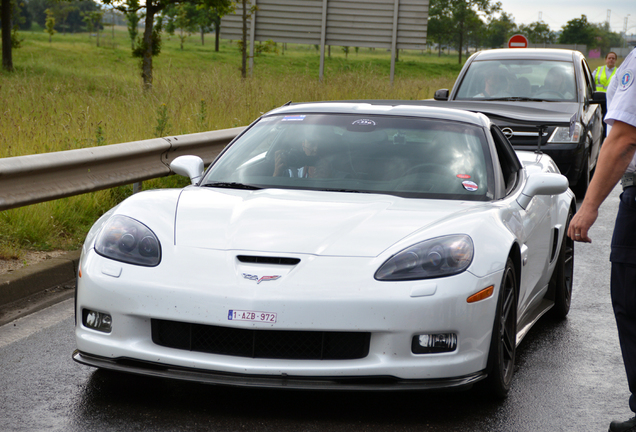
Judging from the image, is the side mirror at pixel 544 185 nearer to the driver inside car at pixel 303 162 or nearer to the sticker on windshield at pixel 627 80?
→ the driver inside car at pixel 303 162

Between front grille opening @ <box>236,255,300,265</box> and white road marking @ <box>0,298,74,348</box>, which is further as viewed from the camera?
white road marking @ <box>0,298,74,348</box>

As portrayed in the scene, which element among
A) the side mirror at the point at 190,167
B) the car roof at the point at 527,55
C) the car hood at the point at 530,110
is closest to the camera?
the side mirror at the point at 190,167

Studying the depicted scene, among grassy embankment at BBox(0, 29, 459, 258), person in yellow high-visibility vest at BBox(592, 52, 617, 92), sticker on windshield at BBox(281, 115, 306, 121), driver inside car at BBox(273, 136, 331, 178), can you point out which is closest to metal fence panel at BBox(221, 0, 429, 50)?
grassy embankment at BBox(0, 29, 459, 258)

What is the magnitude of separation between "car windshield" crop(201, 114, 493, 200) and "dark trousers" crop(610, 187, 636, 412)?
121 centimetres

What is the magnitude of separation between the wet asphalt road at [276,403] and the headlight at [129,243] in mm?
622

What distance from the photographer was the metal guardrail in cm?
523

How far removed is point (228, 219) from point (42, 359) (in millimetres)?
1292

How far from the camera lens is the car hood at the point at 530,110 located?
8.20 m

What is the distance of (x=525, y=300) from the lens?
418 cm

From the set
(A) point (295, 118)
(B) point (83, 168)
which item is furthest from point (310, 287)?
(B) point (83, 168)

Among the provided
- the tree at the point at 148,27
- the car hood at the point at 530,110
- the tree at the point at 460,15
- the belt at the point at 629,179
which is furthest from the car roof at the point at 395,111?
the tree at the point at 460,15

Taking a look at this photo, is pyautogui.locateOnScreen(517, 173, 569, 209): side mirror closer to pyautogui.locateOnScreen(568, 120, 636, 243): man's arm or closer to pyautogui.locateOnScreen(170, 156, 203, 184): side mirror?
pyautogui.locateOnScreen(568, 120, 636, 243): man's arm

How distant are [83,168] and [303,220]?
3110 millimetres

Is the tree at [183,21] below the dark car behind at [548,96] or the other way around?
the other way around
